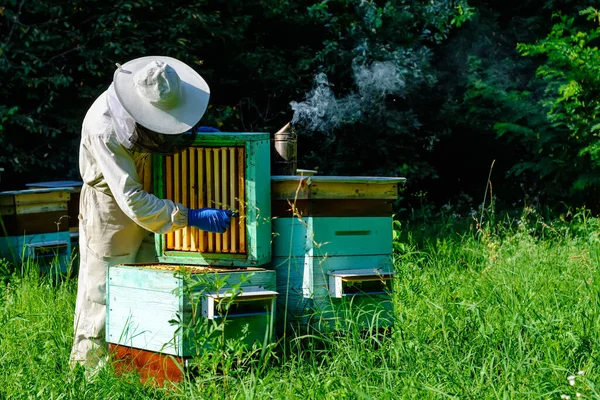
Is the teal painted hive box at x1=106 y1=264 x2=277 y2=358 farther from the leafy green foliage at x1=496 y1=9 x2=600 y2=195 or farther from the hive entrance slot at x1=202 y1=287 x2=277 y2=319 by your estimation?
the leafy green foliage at x1=496 y1=9 x2=600 y2=195

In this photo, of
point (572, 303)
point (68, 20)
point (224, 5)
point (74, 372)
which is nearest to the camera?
point (74, 372)

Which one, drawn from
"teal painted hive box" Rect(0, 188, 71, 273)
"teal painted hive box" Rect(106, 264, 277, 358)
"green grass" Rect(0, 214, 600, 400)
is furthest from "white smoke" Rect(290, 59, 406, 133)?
"teal painted hive box" Rect(106, 264, 277, 358)

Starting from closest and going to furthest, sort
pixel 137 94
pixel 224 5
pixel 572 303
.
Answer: pixel 137 94 < pixel 572 303 < pixel 224 5

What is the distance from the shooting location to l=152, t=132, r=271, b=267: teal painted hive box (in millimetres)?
3400

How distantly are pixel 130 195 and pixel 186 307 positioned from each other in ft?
1.94

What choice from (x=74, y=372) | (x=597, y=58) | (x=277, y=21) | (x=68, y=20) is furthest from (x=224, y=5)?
(x=74, y=372)

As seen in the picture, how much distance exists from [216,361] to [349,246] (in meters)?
0.95

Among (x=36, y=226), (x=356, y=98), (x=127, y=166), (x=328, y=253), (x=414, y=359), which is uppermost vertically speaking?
(x=356, y=98)

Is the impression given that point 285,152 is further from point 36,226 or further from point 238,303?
point 36,226

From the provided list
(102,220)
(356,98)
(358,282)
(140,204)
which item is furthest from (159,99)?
(356,98)

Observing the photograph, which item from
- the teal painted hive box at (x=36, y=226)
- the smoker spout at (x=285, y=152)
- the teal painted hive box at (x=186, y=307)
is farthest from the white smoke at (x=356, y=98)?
the teal painted hive box at (x=186, y=307)

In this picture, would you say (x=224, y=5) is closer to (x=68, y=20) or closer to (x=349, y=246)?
(x=68, y=20)

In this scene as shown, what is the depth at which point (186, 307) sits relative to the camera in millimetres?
3096

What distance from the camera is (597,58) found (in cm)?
777
